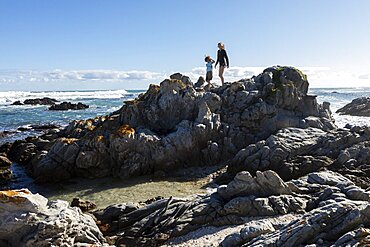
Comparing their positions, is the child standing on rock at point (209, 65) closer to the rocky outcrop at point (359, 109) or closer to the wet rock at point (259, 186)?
the wet rock at point (259, 186)

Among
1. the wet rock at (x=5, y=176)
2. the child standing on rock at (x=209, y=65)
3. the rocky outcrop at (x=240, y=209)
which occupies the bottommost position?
the wet rock at (x=5, y=176)

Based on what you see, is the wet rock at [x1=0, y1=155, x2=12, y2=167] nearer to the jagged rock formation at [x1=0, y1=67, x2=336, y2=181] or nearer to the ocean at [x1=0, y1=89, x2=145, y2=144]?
the jagged rock formation at [x1=0, y1=67, x2=336, y2=181]

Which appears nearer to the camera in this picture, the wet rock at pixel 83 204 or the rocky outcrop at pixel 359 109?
the wet rock at pixel 83 204

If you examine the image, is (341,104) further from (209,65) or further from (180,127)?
(180,127)

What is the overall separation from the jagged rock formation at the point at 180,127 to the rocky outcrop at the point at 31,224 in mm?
10703

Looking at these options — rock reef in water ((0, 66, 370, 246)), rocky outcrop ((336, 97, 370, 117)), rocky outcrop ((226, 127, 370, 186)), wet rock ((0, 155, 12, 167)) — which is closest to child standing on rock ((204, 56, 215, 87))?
rock reef in water ((0, 66, 370, 246))

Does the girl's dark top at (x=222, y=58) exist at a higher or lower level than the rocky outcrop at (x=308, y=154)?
higher

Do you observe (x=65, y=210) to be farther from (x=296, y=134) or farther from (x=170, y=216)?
(x=296, y=134)

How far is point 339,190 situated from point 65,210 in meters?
10.3

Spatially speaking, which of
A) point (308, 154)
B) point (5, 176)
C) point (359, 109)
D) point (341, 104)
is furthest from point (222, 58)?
point (341, 104)

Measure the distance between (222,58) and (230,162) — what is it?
1031 centimetres

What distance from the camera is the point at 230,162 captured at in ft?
69.9

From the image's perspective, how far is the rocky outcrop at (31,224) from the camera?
1044 cm

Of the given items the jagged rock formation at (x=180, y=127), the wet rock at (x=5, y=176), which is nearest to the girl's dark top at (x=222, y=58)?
the jagged rock formation at (x=180, y=127)
